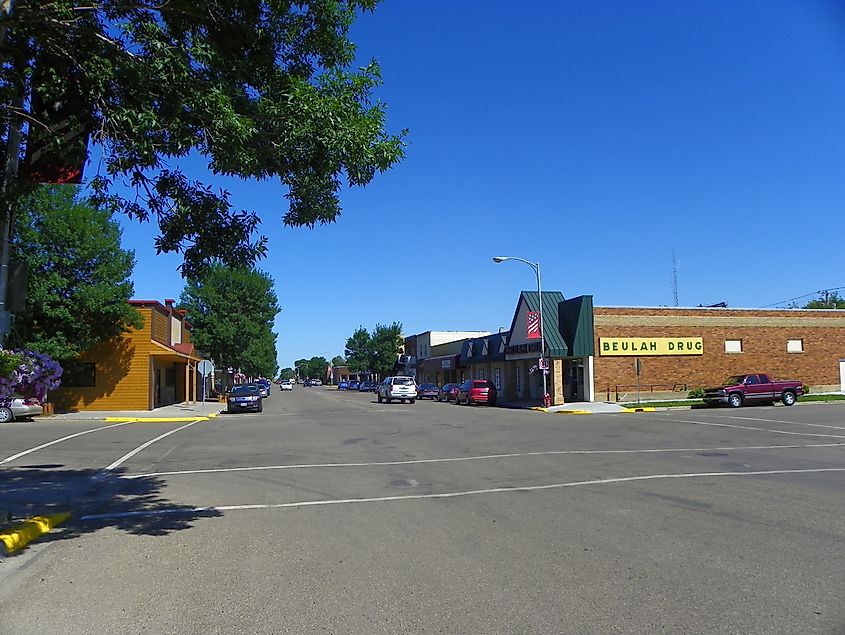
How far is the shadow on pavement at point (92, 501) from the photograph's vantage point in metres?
8.91

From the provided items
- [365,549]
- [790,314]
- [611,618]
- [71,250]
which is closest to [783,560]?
[611,618]

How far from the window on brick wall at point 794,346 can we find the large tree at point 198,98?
43.0 meters

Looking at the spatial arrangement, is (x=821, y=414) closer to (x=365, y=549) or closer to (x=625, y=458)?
(x=625, y=458)

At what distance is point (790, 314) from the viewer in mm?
43906

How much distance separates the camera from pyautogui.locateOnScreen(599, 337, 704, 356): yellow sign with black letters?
133 ft

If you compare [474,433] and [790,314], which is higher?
[790,314]

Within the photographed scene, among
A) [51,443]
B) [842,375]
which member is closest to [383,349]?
[842,375]

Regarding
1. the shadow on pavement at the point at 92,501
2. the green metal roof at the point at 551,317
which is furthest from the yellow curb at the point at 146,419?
the green metal roof at the point at 551,317

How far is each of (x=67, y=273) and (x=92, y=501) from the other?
23.0m

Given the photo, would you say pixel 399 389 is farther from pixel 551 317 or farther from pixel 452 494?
pixel 452 494

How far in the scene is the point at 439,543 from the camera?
7621mm

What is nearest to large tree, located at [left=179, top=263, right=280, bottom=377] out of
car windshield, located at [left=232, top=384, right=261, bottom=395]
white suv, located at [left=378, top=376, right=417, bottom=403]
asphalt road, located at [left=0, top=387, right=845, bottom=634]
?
white suv, located at [left=378, top=376, right=417, bottom=403]

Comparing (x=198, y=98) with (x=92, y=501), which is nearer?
(x=198, y=98)

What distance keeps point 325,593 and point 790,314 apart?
4526 centimetres
